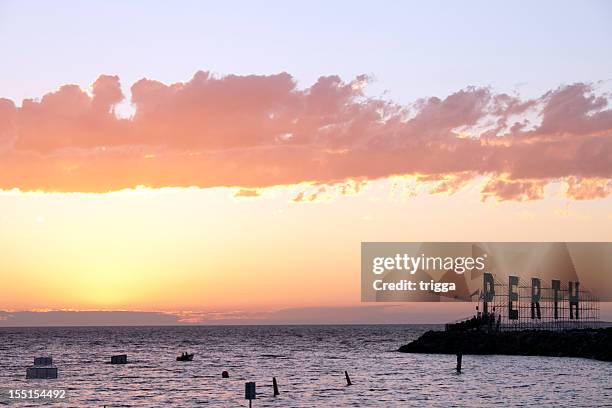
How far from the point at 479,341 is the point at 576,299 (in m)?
35.4

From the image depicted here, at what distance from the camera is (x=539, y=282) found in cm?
16350

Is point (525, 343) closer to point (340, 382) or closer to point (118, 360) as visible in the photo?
point (340, 382)

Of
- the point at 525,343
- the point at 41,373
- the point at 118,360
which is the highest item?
the point at 525,343

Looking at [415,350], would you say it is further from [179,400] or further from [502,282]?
[179,400]

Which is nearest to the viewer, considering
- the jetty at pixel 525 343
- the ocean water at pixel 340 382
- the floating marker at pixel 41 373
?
the ocean water at pixel 340 382

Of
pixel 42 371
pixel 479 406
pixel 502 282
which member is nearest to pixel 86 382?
pixel 42 371

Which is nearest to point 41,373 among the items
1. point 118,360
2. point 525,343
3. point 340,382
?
point 118,360

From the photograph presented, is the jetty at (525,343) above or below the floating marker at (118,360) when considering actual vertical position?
above

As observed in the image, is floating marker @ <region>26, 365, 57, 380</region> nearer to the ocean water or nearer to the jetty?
the ocean water

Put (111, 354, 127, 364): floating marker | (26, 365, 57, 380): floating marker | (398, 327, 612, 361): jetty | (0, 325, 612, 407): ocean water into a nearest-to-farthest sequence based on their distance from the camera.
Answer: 1. (0, 325, 612, 407): ocean water
2. (26, 365, 57, 380): floating marker
3. (398, 327, 612, 361): jetty
4. (111, 354, 127, 364): floating marker

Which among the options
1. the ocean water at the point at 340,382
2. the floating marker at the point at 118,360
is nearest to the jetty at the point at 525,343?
the ocean water at the point at 340,382

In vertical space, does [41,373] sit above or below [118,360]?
above

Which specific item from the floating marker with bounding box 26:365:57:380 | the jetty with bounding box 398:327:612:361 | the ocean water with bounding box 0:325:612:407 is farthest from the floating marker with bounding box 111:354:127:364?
the jetty with bounding box 398:327:612:361

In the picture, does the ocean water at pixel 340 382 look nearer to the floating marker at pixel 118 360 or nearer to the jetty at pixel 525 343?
the floating marker at pixel 118 360
